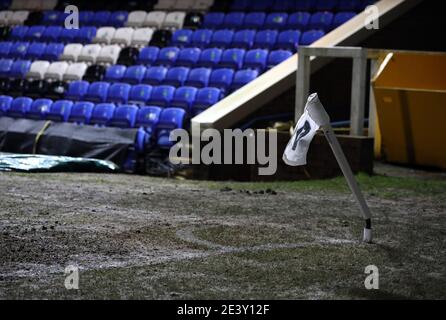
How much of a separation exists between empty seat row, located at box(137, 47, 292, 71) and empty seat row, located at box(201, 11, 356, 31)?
1389 millimetres

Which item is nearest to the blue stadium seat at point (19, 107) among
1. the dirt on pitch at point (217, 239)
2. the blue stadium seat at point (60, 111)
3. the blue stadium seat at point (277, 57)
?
the blue stadium seat at point (60, 111)

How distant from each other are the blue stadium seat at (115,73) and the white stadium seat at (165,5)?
10.5 feet

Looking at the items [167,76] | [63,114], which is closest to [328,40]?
[167,76]

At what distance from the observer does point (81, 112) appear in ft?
64.9

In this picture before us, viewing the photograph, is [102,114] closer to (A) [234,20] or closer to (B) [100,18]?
(A) [234,20]

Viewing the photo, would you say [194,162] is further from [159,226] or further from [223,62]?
[159,226]

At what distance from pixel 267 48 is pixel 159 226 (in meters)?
10.5

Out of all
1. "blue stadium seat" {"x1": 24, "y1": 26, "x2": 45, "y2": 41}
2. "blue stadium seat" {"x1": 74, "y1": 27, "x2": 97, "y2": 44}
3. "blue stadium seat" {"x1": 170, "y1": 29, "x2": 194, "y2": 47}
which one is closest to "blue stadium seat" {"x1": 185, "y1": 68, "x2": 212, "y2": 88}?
"blue stadium seat" {"x1": 170, "y1": 29, "x2": 194, "y2": 47}

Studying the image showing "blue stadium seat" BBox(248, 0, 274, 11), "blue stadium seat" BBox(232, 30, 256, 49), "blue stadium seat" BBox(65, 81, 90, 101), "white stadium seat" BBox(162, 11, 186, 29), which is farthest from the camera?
"white stadium seat" BBox(162, 11, 186, 29)

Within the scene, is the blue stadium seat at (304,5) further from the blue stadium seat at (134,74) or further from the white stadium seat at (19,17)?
the white stadium seat at (19,17)

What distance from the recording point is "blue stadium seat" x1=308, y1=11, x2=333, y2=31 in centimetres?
2047

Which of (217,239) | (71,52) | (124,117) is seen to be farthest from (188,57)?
(217,239)

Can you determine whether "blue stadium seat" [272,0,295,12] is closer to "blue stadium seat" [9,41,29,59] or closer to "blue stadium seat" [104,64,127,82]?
"blue stadium seat" [104,64,127,82]
